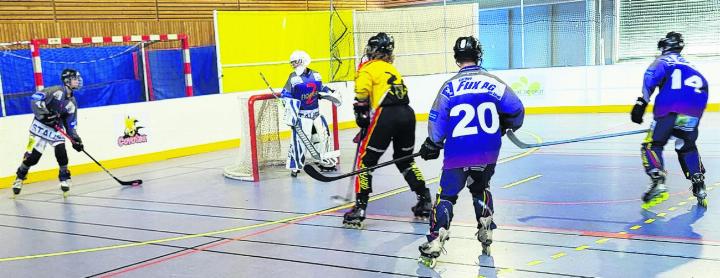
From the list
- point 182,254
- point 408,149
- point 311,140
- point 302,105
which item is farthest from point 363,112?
point 311,140

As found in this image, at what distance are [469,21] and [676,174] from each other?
10.2 m

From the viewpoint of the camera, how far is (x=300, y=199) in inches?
311

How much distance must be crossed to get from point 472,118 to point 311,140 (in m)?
5.26

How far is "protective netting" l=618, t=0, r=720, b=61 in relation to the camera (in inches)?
696

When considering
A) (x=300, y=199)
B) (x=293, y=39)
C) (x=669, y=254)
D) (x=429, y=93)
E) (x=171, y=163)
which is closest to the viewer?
(x=669, y=254)

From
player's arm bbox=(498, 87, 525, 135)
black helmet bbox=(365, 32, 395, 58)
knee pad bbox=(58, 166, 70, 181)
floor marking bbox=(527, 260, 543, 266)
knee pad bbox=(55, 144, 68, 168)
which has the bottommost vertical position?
floor marking bbox=(527, 260, 543, 266)

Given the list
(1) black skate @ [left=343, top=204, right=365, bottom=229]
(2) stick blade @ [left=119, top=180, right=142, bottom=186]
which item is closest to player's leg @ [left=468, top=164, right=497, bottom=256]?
(1) black skate @ [left=343, top=204, right=365, bottom=229]

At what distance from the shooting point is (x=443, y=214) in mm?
4992

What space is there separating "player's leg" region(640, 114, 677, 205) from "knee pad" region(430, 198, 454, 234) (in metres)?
2.59

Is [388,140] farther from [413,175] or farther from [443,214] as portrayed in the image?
[443,214]

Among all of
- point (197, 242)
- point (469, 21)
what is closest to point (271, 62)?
point (469, 21)

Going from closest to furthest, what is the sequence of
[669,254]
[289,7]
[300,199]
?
[669,254]
[300,199]
[289,7]

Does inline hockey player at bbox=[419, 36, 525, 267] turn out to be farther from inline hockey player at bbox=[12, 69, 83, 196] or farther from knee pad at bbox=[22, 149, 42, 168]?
knee pad at bbox=[22, 149, 42, 168]

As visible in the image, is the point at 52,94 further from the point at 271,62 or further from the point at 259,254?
the point at 271,62
